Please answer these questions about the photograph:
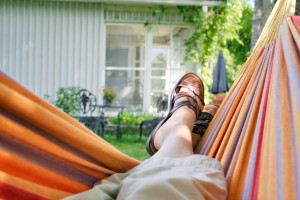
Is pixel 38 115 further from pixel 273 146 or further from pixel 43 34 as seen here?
pixel 43 34

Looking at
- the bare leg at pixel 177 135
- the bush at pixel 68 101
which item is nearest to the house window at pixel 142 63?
the bush at pixel 68 101

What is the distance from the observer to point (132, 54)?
7.38 m

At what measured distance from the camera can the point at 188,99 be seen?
185cm

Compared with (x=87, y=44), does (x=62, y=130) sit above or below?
below

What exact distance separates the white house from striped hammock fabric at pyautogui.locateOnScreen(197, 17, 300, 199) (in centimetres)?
553

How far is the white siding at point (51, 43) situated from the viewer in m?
6.84

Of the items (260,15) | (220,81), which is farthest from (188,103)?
(260,15)

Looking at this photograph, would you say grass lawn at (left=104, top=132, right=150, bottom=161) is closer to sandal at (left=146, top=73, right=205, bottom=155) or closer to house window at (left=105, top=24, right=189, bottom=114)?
house window at (left=105, top=24, right=189, bottom=114)

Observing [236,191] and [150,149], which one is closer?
[236,191]

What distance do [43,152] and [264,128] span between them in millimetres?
564

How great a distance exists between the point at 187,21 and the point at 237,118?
602 cm

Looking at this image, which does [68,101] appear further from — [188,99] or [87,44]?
[188,99]

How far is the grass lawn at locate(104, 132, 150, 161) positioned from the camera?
4648mm

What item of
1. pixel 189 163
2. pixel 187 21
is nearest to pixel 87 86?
pixel 187 21
